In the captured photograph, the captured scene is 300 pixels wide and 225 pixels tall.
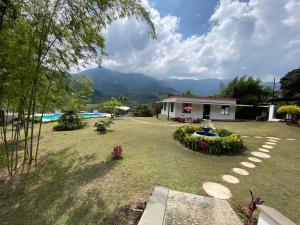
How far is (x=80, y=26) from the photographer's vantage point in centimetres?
416

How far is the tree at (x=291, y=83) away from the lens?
24.9 metres

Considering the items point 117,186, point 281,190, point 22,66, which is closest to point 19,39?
point 22,66

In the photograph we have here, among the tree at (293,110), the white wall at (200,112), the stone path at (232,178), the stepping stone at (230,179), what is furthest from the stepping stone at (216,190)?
the white wall at (200,112)

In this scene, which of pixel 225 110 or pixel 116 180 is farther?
pixel 225 110

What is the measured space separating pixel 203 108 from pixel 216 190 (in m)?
14.9

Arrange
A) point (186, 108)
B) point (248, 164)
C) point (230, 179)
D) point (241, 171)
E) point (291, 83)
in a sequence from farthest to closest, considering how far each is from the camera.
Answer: point (291, 83)
point (186, 108)
point (248, 164)
point (241, 171)
point (230, 179)

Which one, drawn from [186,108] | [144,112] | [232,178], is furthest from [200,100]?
[232,178]

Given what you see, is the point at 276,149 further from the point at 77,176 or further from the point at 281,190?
the point at 77,176

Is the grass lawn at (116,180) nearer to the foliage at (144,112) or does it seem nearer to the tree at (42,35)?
the tree at (42,35)

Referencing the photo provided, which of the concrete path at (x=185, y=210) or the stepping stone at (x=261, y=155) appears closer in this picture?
the concrete path at (x=185, y=210)

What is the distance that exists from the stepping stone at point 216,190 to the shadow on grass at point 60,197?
1931mm

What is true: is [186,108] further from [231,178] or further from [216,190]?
[216,190]

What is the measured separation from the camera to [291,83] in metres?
25.2

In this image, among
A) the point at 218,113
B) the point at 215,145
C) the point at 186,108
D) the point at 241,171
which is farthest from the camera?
the point at 218,113
